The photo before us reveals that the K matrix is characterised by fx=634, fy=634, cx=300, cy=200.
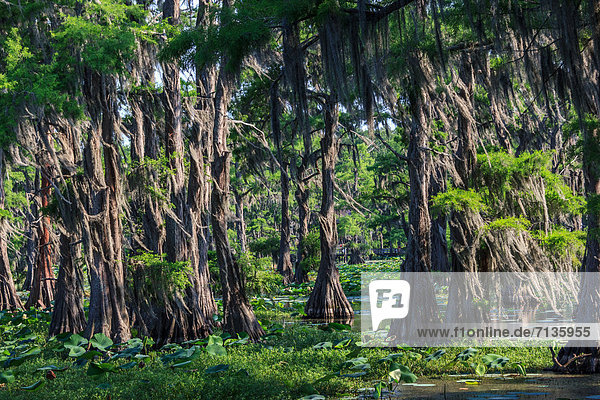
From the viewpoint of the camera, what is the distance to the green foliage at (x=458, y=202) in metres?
11.1

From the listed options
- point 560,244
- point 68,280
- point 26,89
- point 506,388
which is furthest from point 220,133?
point 506,388

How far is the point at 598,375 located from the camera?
8.14m

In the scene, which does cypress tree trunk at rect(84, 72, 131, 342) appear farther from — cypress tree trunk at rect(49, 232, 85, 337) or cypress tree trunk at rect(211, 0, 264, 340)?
cypress tree trunk at rect(49, 232, 85, 337)

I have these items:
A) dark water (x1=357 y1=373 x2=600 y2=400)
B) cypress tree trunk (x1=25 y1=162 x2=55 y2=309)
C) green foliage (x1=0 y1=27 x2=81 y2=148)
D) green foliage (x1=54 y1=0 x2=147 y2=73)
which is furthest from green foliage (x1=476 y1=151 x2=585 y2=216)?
cypress tree trunk (x1=25 y1=162 x2=55 y2=309)

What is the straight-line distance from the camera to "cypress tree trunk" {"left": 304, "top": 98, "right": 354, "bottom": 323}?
685 inches

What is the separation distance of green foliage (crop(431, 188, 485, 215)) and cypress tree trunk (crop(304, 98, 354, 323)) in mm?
6221

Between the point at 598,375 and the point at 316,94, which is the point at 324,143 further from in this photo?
the point at 598,375

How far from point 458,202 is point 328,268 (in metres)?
7.30

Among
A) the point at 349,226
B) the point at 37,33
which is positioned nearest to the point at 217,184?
the point at 37,33

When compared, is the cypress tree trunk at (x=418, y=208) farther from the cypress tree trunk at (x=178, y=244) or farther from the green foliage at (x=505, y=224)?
the cypress tree trunk at (x=178, y=244)

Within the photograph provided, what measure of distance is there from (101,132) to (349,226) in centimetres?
4307

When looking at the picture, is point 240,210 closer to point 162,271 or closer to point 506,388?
point 162,271

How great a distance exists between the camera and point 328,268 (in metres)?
17.9

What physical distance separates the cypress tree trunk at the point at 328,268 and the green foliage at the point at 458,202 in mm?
6221
